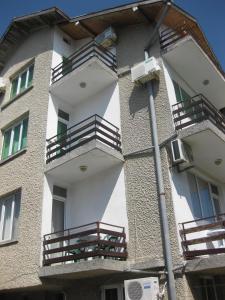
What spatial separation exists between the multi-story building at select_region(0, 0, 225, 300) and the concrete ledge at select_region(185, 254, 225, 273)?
0.08 ft

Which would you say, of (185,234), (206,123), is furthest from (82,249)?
(206,123)

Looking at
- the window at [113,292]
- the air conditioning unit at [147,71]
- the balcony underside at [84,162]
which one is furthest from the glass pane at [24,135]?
the window at [113,292]

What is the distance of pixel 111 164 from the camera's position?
432 inches

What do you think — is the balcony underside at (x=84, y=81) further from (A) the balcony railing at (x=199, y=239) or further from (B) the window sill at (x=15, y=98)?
(A) the balcony railing at (x=199, y=239)

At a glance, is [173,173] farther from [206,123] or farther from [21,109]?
[21,109]

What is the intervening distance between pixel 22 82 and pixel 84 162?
22.6 feet

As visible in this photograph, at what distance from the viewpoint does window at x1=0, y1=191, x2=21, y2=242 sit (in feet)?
38.0

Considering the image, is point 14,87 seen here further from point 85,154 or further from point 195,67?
point 195,67

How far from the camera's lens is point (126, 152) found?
35.7 feet

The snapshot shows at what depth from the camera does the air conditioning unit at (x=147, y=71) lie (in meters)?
10.9

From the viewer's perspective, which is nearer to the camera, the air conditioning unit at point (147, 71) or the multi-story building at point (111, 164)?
the multi-story building at point (111, 164)

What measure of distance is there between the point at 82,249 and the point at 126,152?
3.40 meters

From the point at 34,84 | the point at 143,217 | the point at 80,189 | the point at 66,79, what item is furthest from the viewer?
the point at 34,84

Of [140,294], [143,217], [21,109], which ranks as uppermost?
[21,109]
